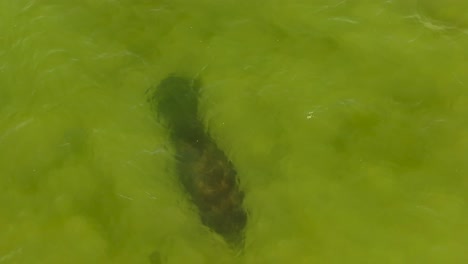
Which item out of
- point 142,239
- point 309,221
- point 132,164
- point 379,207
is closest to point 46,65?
point 132,164

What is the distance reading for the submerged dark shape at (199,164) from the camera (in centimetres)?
1003

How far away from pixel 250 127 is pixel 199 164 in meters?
1.31

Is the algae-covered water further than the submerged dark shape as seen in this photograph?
No

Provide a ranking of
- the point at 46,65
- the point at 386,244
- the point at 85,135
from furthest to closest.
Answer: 1. the point at 46,65
2. the point at 85,135
3. the point at 386,244

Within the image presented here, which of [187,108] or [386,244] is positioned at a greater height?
[187,108]

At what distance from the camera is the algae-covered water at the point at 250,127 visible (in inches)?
375

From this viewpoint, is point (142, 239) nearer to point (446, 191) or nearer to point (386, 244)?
point (386, 244)

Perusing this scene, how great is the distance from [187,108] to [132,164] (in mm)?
1787

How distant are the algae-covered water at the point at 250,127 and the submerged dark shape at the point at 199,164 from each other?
0.70 ft

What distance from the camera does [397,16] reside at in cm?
1190

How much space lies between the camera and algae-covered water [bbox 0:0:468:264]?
9.52 metres

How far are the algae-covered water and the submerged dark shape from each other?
213 mm

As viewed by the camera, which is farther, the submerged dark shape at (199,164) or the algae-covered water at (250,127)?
the submerged dark shape at (199,164)

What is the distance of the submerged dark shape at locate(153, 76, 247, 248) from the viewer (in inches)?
395
